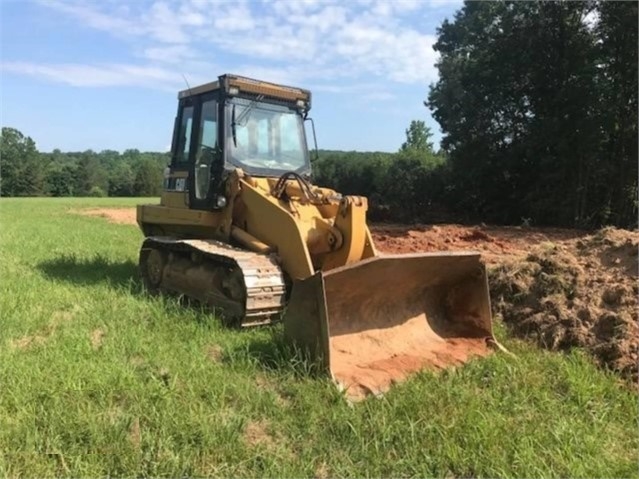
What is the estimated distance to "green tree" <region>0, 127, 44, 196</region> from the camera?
65250 millimetres

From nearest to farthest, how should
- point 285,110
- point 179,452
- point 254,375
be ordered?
1. point 179,452
2. point 254,375
3. point 285,110

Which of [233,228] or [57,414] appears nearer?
[57,414]

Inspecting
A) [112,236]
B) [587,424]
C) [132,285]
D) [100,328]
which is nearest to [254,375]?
[100,328]

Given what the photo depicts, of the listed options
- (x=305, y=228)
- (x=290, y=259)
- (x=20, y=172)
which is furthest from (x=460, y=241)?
(x=20, y=172)

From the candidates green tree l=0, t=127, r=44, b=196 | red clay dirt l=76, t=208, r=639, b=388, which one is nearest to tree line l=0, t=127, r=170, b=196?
green tree l=0, t=127, r=44, b=196

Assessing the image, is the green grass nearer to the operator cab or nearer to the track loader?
the track loader

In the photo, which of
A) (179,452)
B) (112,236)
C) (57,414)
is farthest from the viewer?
(112,236)

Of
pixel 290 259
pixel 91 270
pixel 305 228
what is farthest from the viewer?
pixel 91 270

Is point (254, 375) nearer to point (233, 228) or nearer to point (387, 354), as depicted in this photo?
point (387, 354)

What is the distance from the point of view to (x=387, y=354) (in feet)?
16.8

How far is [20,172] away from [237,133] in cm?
6794

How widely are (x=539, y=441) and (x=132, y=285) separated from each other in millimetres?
5348

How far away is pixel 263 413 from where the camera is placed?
3.93 m

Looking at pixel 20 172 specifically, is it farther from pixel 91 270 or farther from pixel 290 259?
pixel 290 259
